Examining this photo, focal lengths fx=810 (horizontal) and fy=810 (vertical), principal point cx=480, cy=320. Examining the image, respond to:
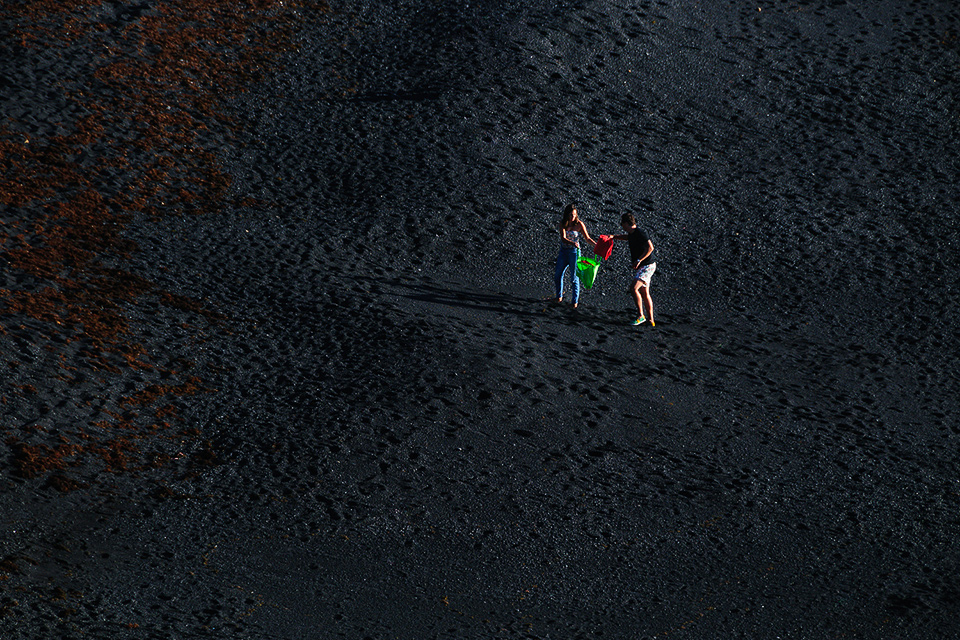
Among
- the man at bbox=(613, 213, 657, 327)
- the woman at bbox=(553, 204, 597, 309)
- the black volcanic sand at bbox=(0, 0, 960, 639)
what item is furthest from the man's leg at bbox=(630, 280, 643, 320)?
the woman at bbox=(553, 204, 597, 309)

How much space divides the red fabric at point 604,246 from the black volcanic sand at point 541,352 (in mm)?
775

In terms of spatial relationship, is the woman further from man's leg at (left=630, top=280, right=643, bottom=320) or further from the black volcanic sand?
man's leg at (left=630, top=280, right=643, bottom=320)

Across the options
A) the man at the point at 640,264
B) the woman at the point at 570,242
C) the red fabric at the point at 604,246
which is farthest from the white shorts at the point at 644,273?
the woman at the point at 570,242

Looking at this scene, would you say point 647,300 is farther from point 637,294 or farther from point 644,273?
point 644,273

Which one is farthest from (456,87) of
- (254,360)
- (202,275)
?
(254,360)

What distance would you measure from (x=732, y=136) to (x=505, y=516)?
380 inches

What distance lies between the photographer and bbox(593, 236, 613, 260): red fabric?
1184 centimetres

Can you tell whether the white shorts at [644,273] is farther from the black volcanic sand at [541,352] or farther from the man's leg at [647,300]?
the black volcanic sand at [541,352]

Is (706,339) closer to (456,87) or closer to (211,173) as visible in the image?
(456,87)

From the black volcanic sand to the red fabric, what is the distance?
78cm

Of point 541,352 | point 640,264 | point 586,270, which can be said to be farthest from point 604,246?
point 541,352

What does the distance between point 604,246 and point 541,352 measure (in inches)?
82.5

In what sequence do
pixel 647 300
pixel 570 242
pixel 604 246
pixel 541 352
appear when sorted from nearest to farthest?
pixel 541 352 < pixel 570 242 < pixel 647 300 < pixel 604 246

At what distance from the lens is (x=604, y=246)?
11875 millimetres
